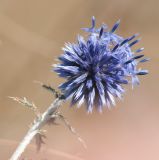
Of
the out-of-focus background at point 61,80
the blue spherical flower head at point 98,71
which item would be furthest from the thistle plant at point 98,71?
the out-of-focus background at point 61,80

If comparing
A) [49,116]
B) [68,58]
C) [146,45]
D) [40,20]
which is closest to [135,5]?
[146,45]

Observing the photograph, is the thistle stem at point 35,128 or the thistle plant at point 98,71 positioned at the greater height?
the thistle plant at point 98,71

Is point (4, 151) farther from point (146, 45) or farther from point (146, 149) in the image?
point (146, 45)

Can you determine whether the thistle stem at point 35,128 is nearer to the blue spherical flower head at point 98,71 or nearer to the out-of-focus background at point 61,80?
the blue spherical flower head at point 98,71

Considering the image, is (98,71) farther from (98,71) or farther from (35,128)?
(35,128)

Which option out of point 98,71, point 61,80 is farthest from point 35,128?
point 61,80
